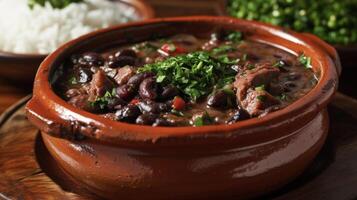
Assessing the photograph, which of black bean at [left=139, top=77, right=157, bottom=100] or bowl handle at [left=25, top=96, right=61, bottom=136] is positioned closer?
bowl handle at [left=25, top=96, right=61, bottom=136]

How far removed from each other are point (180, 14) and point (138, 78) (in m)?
3.20

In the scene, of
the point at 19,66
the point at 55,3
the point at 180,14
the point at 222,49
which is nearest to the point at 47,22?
the point at 55,3

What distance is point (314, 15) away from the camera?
5297 millimetres

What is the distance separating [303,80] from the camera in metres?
3.35

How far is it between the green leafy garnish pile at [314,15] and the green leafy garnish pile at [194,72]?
1.96m

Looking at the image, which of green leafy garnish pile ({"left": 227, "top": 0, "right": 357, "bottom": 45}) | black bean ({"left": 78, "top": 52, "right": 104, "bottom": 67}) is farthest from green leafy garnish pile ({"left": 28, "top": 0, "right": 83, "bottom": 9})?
black bean ({"left": 78, "top": 52, "right": 104, "bottom": 67})

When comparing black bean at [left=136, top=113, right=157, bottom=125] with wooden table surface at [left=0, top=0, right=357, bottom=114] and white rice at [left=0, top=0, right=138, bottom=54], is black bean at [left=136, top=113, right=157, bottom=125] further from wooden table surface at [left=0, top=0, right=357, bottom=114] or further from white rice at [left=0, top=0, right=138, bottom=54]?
white rice at [left=0, top=0, right=138, bottom=54]

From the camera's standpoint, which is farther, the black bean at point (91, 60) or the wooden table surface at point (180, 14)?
the wooden table surface at point (180, 14)

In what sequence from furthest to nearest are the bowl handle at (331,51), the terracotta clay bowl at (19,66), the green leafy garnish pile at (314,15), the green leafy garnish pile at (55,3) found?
the green leafy garnish pile at (55,3)
the green leafy garnish pile at (314,15)
the terracotta clay bowl at (19,66)
the bowl handle at (331,51)

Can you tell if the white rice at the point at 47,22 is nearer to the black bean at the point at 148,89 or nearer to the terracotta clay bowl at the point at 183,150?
the terracotta clay bowl at the point at 183,150

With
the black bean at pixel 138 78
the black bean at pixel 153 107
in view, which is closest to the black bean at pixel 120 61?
the black bean at pixel 138 78

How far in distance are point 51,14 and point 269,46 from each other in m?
2.13

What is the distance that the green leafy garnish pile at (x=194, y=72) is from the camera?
3117 millimetres

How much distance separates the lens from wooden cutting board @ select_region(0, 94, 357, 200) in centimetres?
297
